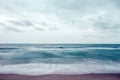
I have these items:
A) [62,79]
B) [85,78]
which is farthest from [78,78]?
[62,79]

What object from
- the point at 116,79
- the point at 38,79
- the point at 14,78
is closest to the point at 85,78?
the point at 116,79

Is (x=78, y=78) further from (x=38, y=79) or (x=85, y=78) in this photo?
(x=38, y=79)

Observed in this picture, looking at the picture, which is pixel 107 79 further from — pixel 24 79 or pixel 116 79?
pixel 24 79

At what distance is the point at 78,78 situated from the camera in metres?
9.27

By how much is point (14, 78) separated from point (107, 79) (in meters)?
5.47

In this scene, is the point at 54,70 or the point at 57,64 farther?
the point at 57,64

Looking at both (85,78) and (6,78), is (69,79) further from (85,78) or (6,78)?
(6,78)

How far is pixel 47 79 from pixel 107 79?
11.5 feet

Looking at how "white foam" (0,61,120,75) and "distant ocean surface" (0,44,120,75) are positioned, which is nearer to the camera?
"white foam" (0,61,120,75)

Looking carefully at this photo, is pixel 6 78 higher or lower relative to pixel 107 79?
higher

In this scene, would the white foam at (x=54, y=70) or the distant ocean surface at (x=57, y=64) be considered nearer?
the white foam at (x=54, y=70)

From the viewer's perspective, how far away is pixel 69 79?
29.5 ft

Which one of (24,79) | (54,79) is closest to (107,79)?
(54,79)

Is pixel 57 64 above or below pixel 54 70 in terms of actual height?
above
